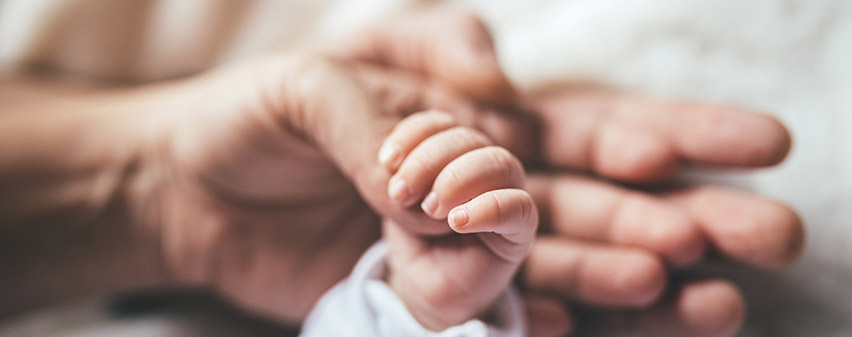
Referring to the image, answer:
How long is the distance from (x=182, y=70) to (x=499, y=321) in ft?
1.70

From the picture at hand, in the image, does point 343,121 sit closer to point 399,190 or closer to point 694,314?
point 399,190

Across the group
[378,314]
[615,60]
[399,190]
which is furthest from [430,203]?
[615,60]

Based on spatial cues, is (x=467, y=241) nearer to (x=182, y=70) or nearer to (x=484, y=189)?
(x=484, y=189)

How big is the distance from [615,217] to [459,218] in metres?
0.25

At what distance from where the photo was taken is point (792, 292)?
0.51 meters

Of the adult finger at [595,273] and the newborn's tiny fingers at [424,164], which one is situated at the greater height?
the newborn's tiny fingers at [424,164]

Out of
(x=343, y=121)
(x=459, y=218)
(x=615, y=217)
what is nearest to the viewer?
(x=459, y=218)

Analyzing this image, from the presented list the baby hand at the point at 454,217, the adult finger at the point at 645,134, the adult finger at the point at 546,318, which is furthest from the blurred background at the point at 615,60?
the baby hand at the point at 454,217

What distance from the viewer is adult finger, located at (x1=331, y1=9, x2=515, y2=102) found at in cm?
50

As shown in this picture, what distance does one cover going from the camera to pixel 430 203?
0.31 metres

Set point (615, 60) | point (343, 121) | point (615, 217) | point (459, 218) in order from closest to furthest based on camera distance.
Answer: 1. point (459, 218)
2. point (343, 121)
3. point (615, 217)
4. point (615, 60)

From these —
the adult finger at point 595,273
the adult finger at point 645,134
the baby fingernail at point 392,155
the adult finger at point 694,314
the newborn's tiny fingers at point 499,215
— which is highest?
the baby fingernail at point 392,155

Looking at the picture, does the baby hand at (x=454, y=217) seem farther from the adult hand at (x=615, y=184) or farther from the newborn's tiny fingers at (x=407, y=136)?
the adult hand at (x=615, y=184)

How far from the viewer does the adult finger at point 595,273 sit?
0.45 m
